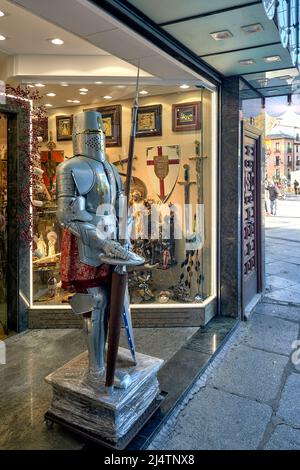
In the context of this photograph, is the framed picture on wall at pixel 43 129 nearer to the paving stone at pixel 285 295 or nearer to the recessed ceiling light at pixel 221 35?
the recessed ceiling light at pixel 221 35

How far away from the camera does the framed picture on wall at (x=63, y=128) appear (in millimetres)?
3941

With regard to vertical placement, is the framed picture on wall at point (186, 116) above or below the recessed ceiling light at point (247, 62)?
below

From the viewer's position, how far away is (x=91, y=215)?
2.30m

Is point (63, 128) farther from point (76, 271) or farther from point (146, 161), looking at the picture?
point (76, 271)

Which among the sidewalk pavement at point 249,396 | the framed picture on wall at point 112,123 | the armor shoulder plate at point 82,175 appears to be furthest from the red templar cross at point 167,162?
the armor shoulder plate at point 82,175

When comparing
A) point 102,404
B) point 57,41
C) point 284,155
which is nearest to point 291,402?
point 102,404

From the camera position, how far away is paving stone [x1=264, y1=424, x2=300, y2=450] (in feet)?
7.40

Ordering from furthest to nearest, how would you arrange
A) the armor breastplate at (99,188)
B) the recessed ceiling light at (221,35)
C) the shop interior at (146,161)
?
the shop interior at (146,161) → the recessed ceiling light at (221,35) → the armor breastplate at (99,188)

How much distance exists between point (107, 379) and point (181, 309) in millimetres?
1903

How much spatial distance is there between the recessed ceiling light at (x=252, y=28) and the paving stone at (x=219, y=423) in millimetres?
2641

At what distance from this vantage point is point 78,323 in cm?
398

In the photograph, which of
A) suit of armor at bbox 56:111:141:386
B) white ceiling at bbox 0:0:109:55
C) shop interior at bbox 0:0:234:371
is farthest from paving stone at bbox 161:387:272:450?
white ceiling at bbox 0:0:109:55

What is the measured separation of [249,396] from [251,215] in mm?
2482

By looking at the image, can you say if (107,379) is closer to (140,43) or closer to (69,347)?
(69,347)
